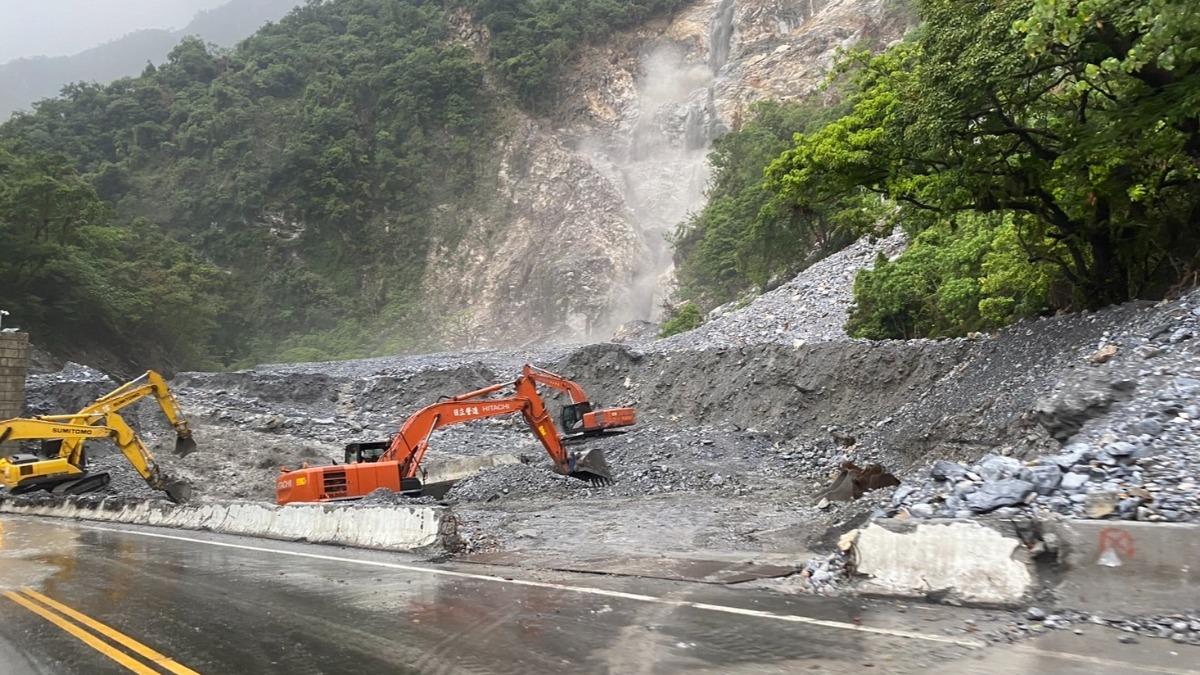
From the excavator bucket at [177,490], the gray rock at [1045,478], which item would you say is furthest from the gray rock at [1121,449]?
the excavator bucket at [177,490]

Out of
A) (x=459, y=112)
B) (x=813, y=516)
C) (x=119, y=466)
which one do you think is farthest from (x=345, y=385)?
(x=459, y=112)

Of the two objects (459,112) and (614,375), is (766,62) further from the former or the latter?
(614,375)

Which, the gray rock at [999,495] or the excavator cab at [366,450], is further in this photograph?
the excavator cab at [366,450]

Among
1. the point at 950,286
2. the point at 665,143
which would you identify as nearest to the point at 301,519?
the point at 950,286

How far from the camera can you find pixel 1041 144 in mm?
13578

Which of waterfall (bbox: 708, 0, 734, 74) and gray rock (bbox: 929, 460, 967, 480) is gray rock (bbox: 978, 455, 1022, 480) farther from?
waterfall (bbox: 708, 0, 734, 74)

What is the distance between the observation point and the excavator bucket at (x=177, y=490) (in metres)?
18.6

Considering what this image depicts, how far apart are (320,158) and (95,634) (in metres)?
68.8

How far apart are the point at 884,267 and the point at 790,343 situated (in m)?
4.55

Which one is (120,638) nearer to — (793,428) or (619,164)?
(793,428)

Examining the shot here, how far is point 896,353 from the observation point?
19.8 metres

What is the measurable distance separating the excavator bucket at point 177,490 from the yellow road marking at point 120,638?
418 inches

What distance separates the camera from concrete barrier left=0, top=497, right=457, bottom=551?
1096 cm

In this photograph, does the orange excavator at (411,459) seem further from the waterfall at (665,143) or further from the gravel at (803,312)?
the waterfall at (665,143)
